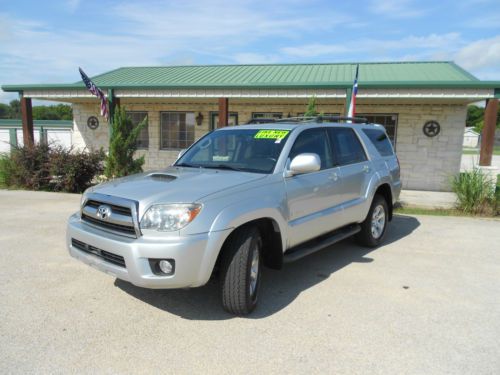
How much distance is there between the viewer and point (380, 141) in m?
6.22

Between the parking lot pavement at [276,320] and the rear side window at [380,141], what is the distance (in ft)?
5.60

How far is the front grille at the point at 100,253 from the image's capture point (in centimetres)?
324

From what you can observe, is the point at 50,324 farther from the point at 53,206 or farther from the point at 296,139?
the point at 53,206

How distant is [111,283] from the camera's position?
4.22 meters

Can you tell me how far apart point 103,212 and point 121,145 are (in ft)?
22.8

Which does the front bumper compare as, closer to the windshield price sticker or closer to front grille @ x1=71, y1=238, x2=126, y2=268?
front grille @ x1=71, y1=238, x2=126, y2=268

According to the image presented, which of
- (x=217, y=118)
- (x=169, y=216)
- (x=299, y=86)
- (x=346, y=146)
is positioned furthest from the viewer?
(x=217, y=118)

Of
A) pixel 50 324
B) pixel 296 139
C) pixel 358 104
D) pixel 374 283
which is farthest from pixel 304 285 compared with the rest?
pixel 358 104

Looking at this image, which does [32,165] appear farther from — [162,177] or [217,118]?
[162,177]

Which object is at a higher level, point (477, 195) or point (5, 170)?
point (5, 170)

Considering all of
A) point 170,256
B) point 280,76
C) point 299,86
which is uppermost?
point 280,76

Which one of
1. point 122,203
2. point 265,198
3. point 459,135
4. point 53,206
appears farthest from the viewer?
point 459,135

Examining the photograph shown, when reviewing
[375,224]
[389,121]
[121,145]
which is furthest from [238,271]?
[389,121]

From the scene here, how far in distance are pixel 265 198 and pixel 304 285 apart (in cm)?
128
